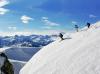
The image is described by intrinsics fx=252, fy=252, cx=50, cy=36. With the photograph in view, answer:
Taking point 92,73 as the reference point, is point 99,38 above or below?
above

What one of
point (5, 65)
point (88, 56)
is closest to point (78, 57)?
point (88, 56)

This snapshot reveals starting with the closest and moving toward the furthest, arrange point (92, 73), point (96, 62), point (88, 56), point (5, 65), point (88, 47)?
point (5, 65) → point (92, 73) → point (96, 62) → point (88, 56) → point (88, 47)

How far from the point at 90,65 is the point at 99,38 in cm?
1073

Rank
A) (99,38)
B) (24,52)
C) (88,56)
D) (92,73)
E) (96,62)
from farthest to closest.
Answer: (24,52), (99,38), (88,56), (96,62), (92,73)

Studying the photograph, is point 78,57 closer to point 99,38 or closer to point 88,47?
point 88,47

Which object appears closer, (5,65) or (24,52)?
(5,65)

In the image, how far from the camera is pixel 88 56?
108 ft

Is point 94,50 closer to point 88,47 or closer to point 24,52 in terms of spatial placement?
point 88,47

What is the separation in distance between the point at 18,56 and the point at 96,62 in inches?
6125

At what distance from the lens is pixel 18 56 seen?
182 m

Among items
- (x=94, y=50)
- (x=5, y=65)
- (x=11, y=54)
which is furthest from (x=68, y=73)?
(x=11, y=54)

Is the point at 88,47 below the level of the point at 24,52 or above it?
above

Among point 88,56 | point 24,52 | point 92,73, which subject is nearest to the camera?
point 92,73

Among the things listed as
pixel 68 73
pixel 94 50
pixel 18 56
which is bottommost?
pixel 18 56
